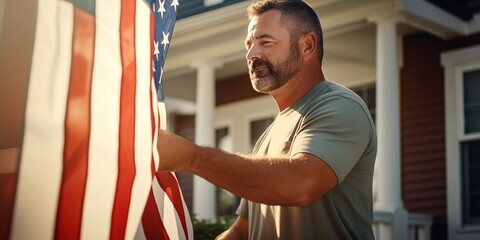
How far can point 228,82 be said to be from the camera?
1471 centimetres

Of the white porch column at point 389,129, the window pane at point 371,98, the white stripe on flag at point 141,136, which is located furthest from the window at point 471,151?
the white stripe on flag at point 141,136

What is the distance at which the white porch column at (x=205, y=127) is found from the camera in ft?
39.4

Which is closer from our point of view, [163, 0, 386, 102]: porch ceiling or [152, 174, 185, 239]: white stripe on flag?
[152, 174, 185, 239]: white stripe on flag

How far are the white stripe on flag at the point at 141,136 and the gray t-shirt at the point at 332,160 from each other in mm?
519

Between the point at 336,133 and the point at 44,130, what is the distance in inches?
36.8

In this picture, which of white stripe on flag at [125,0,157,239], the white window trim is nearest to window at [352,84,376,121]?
the white window trim

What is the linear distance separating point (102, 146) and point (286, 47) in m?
0.89

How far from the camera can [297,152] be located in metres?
2.39

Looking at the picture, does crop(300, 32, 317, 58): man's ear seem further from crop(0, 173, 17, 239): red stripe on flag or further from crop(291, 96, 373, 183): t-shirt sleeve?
crop(0, 173, 17, 239): red stripe on flag

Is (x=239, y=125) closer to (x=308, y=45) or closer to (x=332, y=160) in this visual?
(x=308, y=45)

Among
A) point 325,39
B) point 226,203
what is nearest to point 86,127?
point 325,39

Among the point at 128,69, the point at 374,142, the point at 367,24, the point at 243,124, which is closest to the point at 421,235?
the point at 367,24

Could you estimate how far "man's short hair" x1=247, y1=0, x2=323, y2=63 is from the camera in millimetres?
2646

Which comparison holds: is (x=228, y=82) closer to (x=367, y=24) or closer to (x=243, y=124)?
(x=243, y=124)
